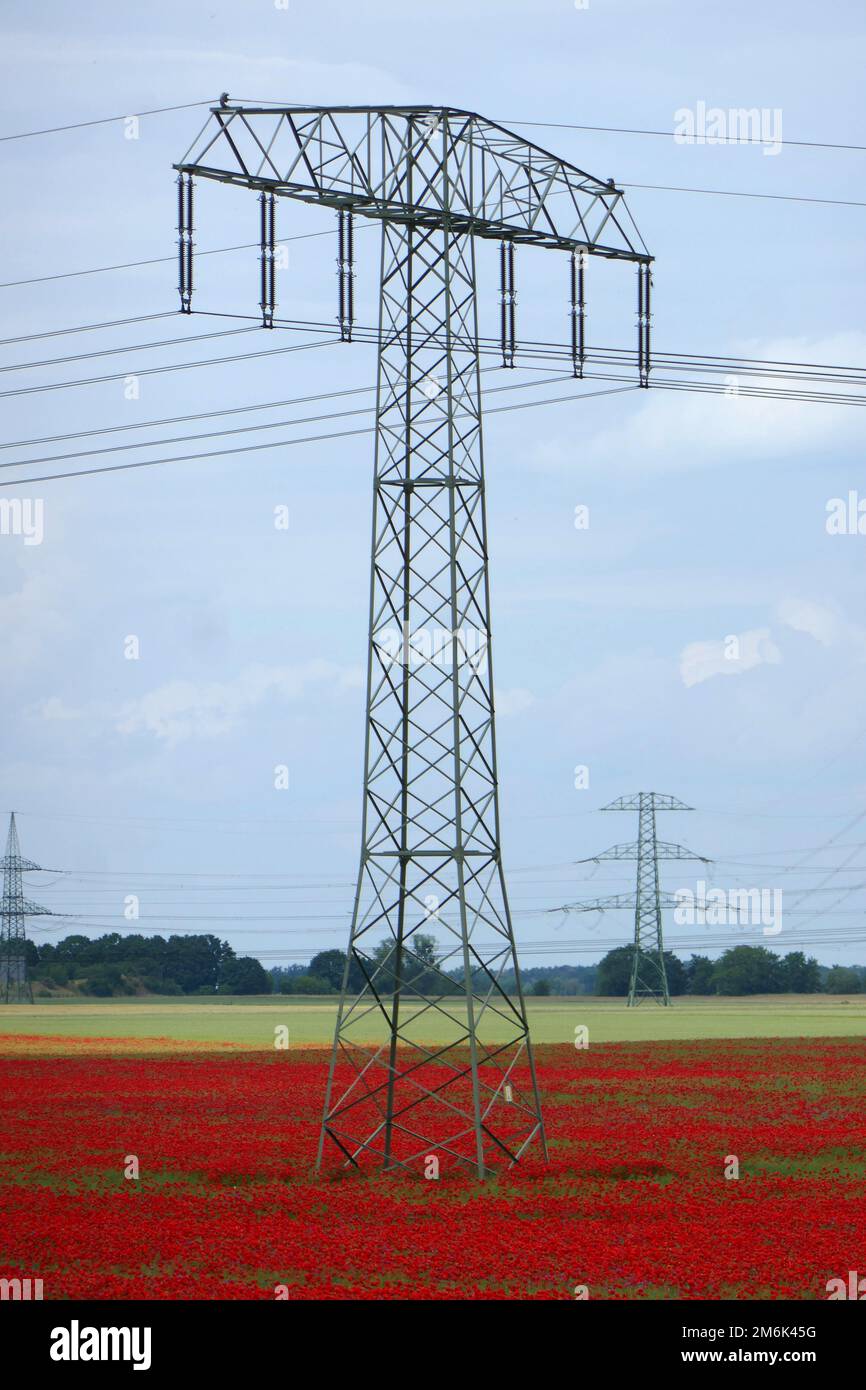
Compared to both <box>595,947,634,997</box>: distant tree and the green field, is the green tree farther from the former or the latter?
<box>595,947,634,997</box>: distant tree

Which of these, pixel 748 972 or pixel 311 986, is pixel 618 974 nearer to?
pixel 748 972

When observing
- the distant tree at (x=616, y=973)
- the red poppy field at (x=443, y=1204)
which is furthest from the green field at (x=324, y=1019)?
the red poppy field at (x=443, y=1204)

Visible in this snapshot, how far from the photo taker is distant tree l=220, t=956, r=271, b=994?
161 metres

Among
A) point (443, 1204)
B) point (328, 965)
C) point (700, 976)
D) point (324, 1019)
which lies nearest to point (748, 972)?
point (700, 976)

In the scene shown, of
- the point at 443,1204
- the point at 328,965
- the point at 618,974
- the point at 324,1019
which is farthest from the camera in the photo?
the point at 328,965

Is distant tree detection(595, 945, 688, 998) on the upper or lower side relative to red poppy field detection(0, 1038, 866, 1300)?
lower

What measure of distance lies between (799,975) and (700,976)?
10.3 meters

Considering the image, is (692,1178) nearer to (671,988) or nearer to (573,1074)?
(573,1074)

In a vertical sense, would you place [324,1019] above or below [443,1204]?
below

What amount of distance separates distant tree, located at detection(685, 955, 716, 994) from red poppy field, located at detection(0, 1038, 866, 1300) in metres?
116

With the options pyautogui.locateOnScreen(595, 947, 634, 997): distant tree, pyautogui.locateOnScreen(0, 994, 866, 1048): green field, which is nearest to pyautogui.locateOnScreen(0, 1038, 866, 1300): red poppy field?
pyautogui.locateOnScreen(0, 994, 866, 1048): green field

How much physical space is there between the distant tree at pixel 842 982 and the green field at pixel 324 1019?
1077 inches

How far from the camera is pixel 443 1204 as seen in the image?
25.7 m

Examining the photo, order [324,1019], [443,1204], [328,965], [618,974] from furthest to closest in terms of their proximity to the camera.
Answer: [328,965], [618,974], [324,1019], [443,1204]
